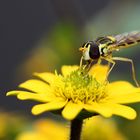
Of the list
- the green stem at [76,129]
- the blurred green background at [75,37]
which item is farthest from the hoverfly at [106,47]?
the blurred green background at [75,37]

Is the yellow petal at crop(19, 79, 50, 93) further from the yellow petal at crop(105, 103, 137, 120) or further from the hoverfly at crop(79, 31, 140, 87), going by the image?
the yellow petal at crop(105, 103, 137, 120)

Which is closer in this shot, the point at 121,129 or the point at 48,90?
the point at 48,90

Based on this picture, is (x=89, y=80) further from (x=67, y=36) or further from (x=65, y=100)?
(x=67, y=36)

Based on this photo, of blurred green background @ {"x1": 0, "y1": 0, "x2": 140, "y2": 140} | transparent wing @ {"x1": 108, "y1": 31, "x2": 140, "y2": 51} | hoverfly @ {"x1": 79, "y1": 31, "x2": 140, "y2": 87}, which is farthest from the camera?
blurred green background @ {"x1": 0, "y1": 0, "x2": 140, "y2": 140}

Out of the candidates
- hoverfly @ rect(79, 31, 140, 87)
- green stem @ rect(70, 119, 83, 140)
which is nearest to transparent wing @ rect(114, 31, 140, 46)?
hoverfly @ rect(79, 31, 140, 87)

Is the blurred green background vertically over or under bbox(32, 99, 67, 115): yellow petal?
over

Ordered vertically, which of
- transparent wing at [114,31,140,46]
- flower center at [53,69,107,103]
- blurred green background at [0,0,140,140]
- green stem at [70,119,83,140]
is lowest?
green stem at [70,119,83,140]

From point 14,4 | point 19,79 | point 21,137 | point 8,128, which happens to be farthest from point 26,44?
point 21,137
